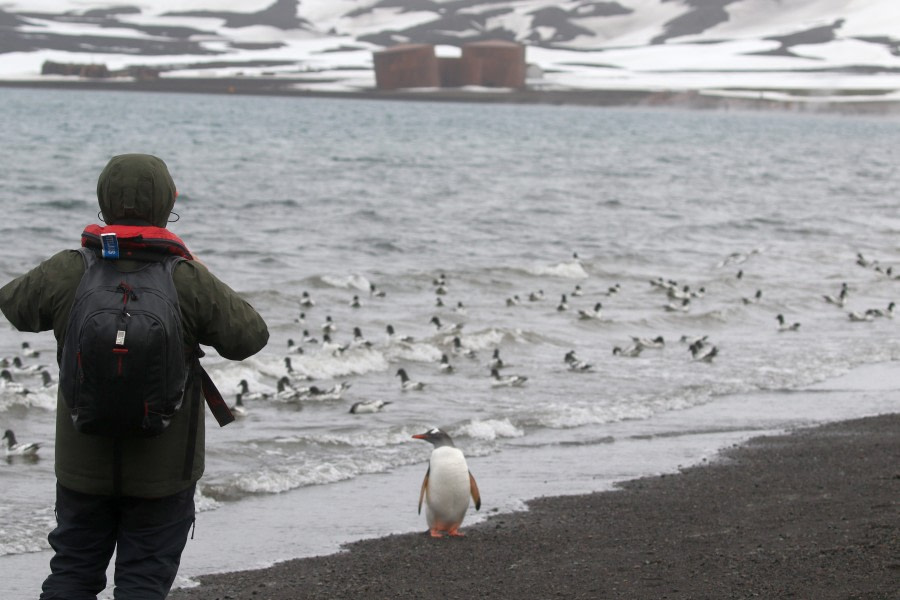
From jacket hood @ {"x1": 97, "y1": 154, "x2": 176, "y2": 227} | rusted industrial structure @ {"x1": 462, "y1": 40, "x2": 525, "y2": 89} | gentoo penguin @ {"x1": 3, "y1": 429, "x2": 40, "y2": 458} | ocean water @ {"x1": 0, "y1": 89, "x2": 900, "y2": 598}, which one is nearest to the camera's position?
jacket hood @ {"x1": 97, "y1": 154, "x2": 176, "y2": 227}

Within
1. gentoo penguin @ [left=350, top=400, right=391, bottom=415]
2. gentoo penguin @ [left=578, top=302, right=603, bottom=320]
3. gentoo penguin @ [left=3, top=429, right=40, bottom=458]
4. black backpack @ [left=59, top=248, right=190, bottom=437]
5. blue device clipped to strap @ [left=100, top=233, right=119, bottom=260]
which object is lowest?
gentoo penguin @ [left=578, top=302, right=603, bottom=320]

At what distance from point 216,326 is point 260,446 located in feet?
22.2

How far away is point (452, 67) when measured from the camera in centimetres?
16250

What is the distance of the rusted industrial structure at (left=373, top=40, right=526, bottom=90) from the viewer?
156875 mm

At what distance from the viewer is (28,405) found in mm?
11859

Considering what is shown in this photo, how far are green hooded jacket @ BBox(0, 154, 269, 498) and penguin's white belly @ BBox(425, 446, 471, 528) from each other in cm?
380

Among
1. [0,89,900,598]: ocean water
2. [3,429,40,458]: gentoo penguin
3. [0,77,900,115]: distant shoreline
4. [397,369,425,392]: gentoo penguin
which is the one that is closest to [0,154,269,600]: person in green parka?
[0,89,900,598]: ocean water

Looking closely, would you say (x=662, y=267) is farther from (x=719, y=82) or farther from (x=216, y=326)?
(x=719, y=82)

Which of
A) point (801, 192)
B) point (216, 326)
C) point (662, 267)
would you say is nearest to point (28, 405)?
point (216, 326)

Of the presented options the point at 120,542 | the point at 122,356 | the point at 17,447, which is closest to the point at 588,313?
the point at 17,447

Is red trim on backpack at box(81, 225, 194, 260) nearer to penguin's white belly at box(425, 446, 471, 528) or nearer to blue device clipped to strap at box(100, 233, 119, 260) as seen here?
blue device clipped to strap at box(100, 233, 119, 260)

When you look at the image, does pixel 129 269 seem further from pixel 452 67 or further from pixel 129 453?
pixel 452 67

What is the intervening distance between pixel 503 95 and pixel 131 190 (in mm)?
153995

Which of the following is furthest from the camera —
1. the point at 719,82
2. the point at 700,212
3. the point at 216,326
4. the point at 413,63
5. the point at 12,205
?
the point at 719,82
